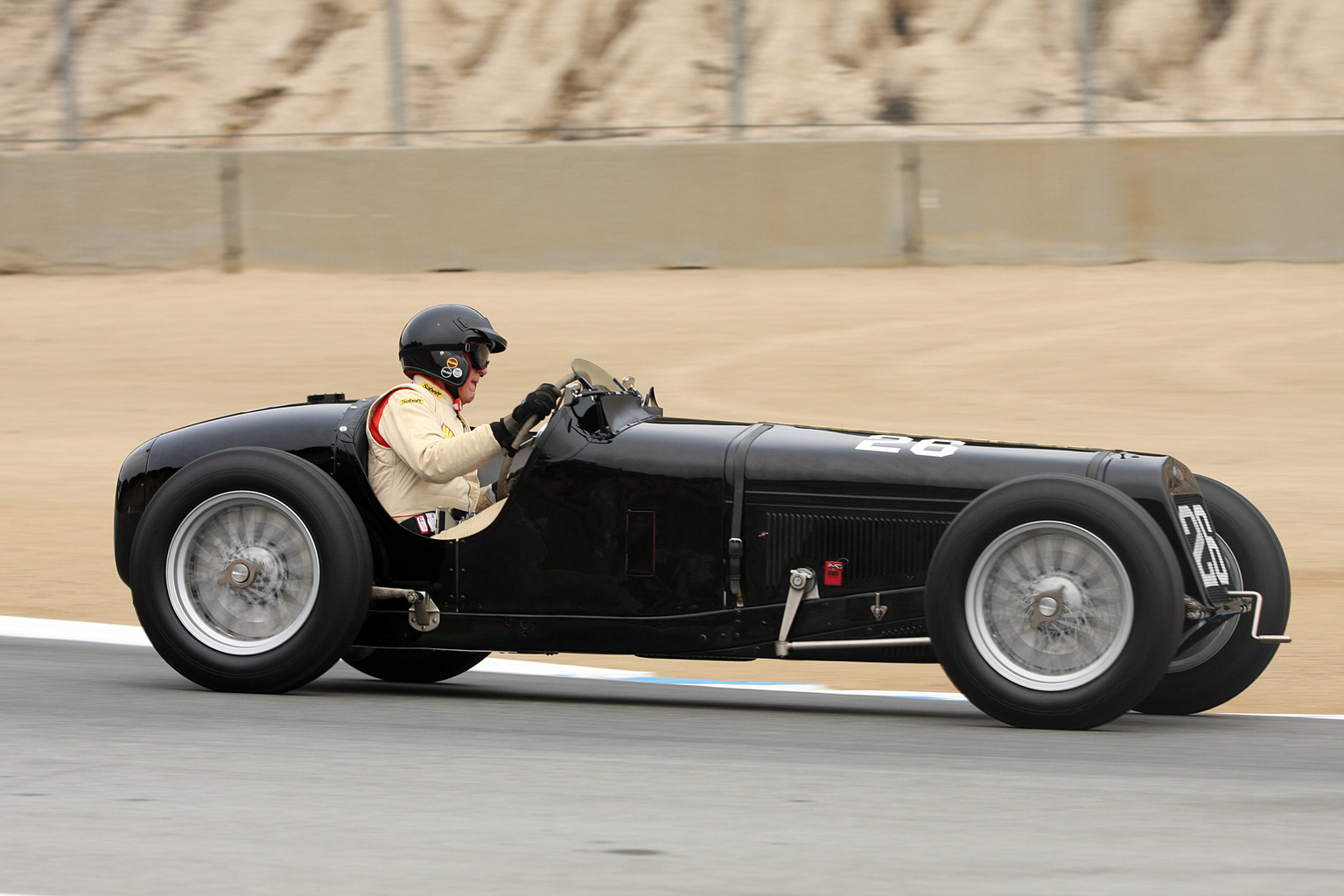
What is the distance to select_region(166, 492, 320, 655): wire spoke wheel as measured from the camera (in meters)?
6.16

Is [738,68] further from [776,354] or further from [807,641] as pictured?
[807,641]

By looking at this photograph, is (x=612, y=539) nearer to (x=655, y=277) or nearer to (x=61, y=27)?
(x=655, y=277)

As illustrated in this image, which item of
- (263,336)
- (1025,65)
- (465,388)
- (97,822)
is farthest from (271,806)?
(1025,65)

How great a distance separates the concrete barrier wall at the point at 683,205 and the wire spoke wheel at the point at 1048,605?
11085 mm

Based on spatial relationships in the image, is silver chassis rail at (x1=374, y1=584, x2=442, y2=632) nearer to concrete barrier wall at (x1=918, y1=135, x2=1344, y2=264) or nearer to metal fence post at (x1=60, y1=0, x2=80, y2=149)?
concrete barrier wall at (x1=918, y1=135, x2=1344, y2=264)

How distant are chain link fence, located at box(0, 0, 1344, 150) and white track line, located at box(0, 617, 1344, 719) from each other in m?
14.9

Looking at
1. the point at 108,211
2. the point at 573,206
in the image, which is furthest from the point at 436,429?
the point at 108,211

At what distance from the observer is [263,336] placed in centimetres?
1597

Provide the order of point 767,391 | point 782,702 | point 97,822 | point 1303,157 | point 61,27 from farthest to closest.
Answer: point 61,27
point 1303,157
point 767,391
point 782,702
point 97,822

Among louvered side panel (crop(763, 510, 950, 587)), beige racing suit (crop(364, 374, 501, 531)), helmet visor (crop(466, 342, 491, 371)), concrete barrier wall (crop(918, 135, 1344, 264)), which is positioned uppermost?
concrete barrier wall (crop(918, 135, 1344, 264))

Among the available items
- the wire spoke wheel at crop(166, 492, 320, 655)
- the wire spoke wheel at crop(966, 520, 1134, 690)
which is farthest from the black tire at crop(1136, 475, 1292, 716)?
the wire spoke wheel at crop(166, 492, 320, 655)

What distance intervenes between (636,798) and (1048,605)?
4.96 feet

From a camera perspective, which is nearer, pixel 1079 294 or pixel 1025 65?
pixel 1079 294

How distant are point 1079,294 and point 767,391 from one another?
3.44 m
